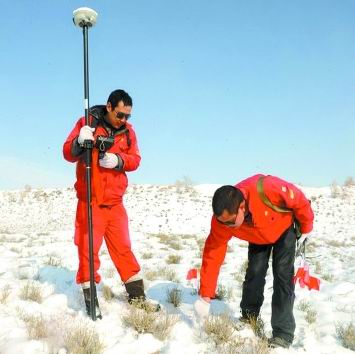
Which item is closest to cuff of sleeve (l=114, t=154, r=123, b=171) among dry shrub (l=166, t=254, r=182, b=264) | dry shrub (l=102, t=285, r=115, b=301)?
dry shrub (l=102, t=285, r=115, b=301)

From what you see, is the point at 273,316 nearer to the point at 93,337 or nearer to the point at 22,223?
A: the point at 93,337

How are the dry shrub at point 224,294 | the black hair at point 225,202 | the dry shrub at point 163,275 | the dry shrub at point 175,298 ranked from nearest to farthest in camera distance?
the black hair at point 225,202, the dry shrub at point 175,298, the dry shrub at point 224,294, the dry shrub at point 163,275

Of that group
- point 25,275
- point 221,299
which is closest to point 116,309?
point 221,299

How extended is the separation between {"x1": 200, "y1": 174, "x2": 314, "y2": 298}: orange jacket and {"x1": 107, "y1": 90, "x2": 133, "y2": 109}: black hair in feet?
4.65

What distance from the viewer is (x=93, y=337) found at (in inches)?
131

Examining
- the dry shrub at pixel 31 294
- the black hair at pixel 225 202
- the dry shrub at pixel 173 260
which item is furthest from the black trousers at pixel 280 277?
the dry shrub at pixel 173 260

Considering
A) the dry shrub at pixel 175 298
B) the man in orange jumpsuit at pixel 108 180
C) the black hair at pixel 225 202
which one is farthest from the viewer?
the dry shrub at pixel 175 298

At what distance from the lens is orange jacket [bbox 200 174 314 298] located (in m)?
3.55

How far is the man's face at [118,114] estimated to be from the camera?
4.21 meters

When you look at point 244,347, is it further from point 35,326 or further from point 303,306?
point 35,326

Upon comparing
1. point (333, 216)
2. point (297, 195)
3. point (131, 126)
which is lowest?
point (333, 216)

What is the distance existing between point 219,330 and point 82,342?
1.19m

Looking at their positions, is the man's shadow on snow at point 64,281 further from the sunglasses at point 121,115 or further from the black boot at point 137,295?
the sunglasses at point 121,115

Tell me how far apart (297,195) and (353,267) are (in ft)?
17.5
